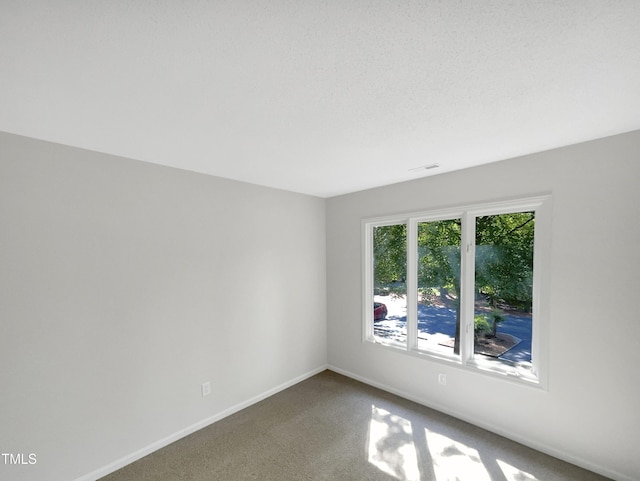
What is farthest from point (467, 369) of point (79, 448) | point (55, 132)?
point (55, 132)

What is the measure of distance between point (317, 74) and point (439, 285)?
2.52 m

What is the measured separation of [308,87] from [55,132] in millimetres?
1757

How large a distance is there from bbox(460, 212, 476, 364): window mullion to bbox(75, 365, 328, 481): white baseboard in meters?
2.06

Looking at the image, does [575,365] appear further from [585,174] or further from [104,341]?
[104,341]

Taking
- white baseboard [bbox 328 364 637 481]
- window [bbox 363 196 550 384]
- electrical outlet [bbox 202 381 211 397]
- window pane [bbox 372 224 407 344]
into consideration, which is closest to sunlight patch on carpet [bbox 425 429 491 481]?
white baseboard [bbox 328 364 637 481]

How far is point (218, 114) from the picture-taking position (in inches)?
63.2

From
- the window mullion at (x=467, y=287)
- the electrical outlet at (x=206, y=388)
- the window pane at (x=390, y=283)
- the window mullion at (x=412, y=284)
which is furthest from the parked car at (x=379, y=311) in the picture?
Answer: the electrical outlet at (x=206, y=388)

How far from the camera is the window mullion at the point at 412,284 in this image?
3.16 m

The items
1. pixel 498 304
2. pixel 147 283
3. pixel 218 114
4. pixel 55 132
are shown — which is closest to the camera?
pixel 218 114

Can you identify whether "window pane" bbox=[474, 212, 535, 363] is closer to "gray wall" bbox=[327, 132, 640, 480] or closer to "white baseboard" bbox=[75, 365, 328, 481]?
"gray wall" bbox=[327, 132, 640, 480]

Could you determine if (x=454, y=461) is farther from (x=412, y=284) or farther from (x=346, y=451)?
(x=412, y=284)

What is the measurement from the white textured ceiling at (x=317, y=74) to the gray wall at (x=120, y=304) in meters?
0.42

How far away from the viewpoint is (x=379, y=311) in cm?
353

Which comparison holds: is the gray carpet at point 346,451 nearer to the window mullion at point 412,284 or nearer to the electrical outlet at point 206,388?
the electrical outlet at point 206,388
